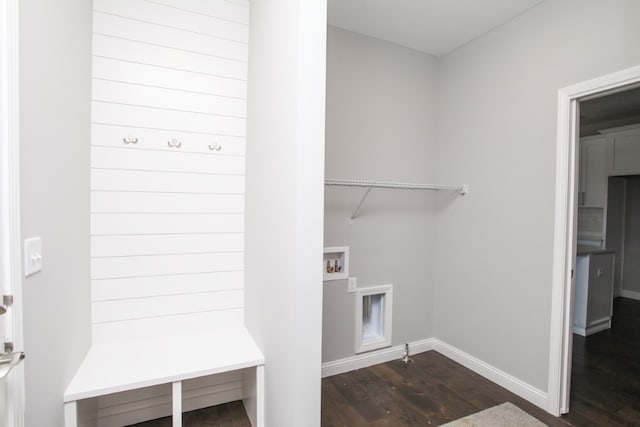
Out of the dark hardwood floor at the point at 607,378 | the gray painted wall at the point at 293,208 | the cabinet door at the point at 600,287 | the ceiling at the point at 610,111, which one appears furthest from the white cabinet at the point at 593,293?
the gray painted wall at the point at 293,208

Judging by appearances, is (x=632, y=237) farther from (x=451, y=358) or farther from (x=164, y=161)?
(x=164, y=161)

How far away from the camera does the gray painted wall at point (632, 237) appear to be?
15.0ft

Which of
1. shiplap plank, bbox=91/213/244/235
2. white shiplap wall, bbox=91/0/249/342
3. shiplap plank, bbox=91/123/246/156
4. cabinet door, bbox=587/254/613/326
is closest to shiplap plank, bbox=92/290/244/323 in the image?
white shiplap wall, bbox=91/0/249/342

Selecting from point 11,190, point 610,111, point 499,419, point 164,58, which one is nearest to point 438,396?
point 499,419

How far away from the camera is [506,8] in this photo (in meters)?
2.12

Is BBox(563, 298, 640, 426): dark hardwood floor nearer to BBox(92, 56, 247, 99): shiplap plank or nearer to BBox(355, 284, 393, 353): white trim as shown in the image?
BBox(355, 284, 393, 353): white trim

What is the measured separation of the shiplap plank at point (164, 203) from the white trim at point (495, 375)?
220cm

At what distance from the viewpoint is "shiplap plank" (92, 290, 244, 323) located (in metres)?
1.68

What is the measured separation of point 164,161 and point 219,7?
40.2 inches

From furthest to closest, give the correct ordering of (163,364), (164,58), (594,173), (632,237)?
(632,237) < (594,173) < (164,58) < (163,364)

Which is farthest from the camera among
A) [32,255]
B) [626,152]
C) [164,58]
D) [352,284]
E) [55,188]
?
[626,152]

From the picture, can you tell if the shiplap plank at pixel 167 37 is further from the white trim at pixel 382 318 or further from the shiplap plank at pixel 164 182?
the white trim at pixel 382 318

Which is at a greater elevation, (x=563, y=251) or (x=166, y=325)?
(x=563, y=251)

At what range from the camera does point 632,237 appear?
4.59 meters
